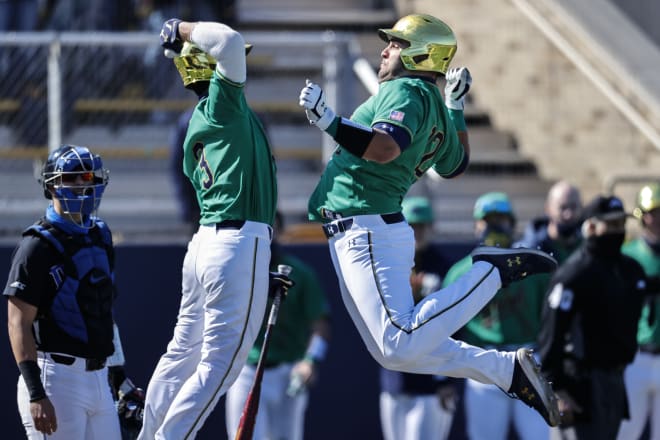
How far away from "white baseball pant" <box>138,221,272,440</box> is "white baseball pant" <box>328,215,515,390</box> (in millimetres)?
413

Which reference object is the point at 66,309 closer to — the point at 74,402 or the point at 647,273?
the point at 74,402

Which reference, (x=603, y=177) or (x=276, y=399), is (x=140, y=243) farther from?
(x=603, y=177)

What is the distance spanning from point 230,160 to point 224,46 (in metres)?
0.54

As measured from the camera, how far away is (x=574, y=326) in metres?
7.91

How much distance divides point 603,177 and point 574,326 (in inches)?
158

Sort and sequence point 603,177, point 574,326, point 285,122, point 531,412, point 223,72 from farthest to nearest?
point 603,177 < point 285,122 < point 531,412 < point 574,326 < point 223,72

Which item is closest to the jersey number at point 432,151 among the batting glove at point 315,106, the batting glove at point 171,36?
the batting glove at point 315,106

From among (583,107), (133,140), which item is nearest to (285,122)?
(133,140)

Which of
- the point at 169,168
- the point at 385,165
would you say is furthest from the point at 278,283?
the point at 169,168

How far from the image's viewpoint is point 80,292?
623cm

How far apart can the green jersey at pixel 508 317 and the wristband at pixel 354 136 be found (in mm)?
2853

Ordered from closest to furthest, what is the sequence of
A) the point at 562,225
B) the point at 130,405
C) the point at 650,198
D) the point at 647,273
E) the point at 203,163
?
the point at 203,163
the point at 130,405
the point at 650,198
the point at 647,273
the point at 562,225

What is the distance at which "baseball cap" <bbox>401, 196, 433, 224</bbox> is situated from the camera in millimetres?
9172

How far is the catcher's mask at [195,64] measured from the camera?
6.34 m
